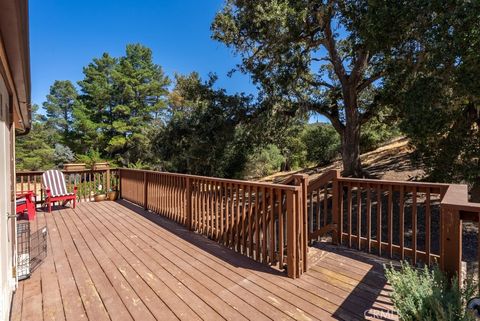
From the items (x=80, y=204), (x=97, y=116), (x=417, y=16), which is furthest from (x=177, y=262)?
(x=97, y=116)

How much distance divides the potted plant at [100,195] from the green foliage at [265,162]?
8037 millimetres

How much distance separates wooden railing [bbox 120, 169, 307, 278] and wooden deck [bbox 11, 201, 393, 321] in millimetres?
180

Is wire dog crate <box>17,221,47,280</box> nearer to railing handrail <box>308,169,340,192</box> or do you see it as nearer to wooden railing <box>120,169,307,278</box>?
wooden railing <box>120,169,307,278</box>

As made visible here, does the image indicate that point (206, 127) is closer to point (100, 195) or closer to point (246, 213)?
point (100, 195)

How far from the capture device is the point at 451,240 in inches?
68.9

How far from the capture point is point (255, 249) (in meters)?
3.35

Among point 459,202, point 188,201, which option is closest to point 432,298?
point 459,202

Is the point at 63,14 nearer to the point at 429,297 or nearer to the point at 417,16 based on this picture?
the point at 417,16

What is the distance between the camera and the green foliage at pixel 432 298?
1534 millimetres

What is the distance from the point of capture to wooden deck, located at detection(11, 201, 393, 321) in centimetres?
224

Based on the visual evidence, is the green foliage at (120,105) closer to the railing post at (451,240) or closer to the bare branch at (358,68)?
the bare branch at (358,68)

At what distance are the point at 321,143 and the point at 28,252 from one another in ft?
51.0

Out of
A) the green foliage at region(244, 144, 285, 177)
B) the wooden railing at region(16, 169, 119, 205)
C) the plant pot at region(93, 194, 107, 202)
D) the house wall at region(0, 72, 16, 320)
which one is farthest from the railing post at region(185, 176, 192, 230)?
the green foliage at region(244, 144, 285, 177)

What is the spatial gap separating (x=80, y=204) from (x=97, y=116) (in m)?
18.4
